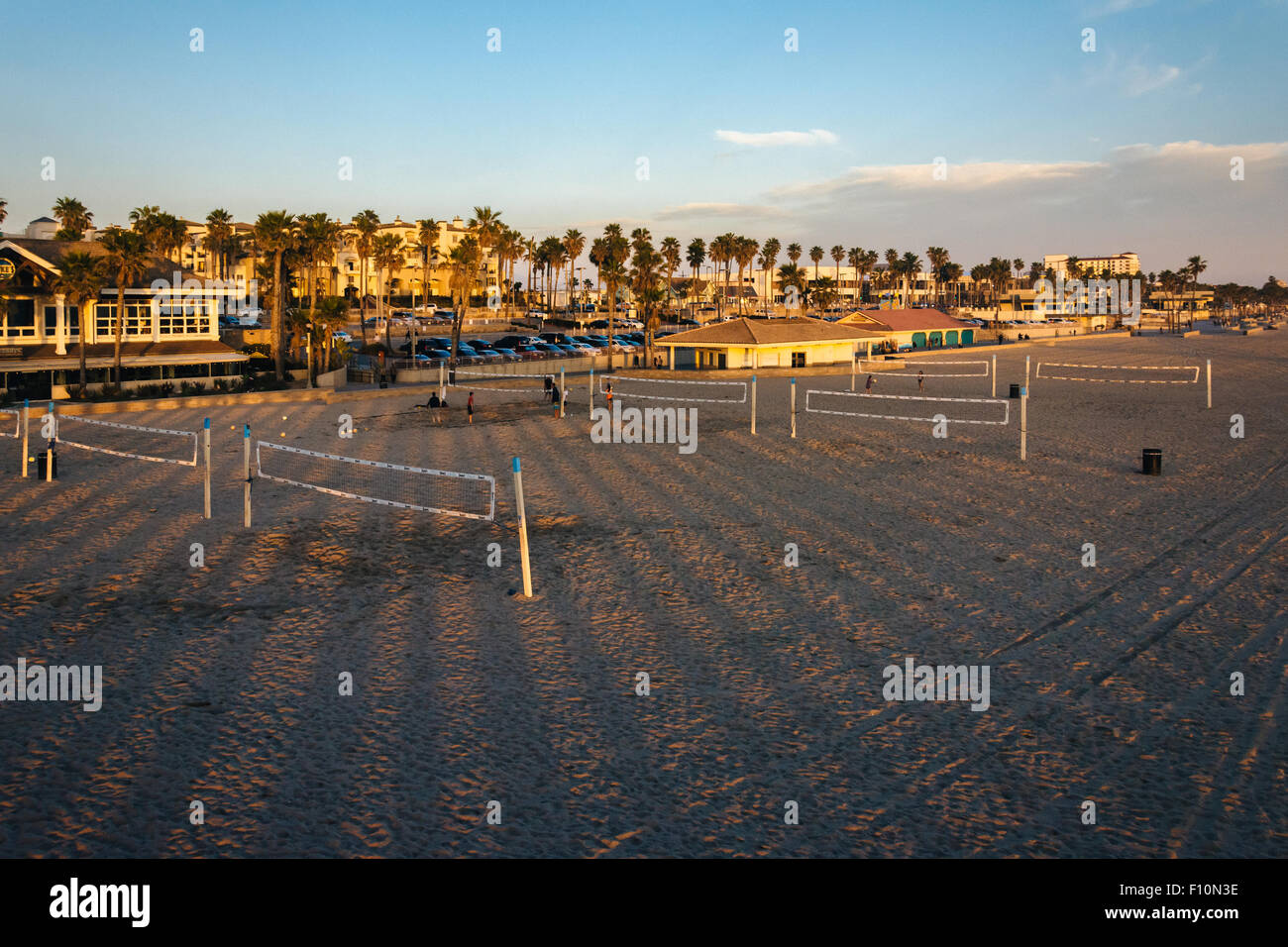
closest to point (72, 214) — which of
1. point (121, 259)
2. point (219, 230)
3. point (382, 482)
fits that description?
point (219, 230)

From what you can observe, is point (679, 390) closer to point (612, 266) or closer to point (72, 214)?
point (612, 266)

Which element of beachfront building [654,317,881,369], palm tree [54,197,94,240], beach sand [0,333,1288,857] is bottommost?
beach sand [0,333,1288,857]

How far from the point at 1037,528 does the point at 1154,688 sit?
8753 millimetres

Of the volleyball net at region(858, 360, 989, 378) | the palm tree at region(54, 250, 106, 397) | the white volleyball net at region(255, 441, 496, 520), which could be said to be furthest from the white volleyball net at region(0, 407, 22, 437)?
the volleyball net at region(858, 360, 989, 378)

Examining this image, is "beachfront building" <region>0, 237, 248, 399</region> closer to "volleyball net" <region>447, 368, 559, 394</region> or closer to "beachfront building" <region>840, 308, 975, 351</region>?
"volleyball net" <region>447, 368, 559, 394</region>

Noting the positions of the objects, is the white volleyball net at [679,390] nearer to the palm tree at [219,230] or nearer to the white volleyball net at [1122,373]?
the white volleyball net at [1122,373]

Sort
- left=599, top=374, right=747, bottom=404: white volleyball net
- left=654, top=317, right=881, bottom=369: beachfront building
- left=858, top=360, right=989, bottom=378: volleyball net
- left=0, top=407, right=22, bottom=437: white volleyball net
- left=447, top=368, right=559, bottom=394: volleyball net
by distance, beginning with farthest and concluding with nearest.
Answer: left=654, top=317, right=881, bottom=369: beachfront building
left=858, top=360, right=989, bottom=378: volleyball net
left=447, top=368, right=559, bottom=394: volleyball net
left=599, top=374, right=747, bottom=404: white volleyball net
left=0, top=407, right=22, bottom=437: white volleyball net

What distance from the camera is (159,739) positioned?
934 centimetres

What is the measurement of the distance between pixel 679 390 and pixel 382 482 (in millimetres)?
30470

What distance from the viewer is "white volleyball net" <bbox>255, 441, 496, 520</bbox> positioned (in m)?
21.7

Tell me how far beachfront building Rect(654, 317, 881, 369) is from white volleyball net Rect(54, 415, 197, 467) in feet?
135

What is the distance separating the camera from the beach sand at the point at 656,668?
25.9ft

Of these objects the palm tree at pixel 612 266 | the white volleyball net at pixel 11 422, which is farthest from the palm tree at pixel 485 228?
the white volleyball net at pixel 11 422

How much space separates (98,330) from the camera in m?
48.0
